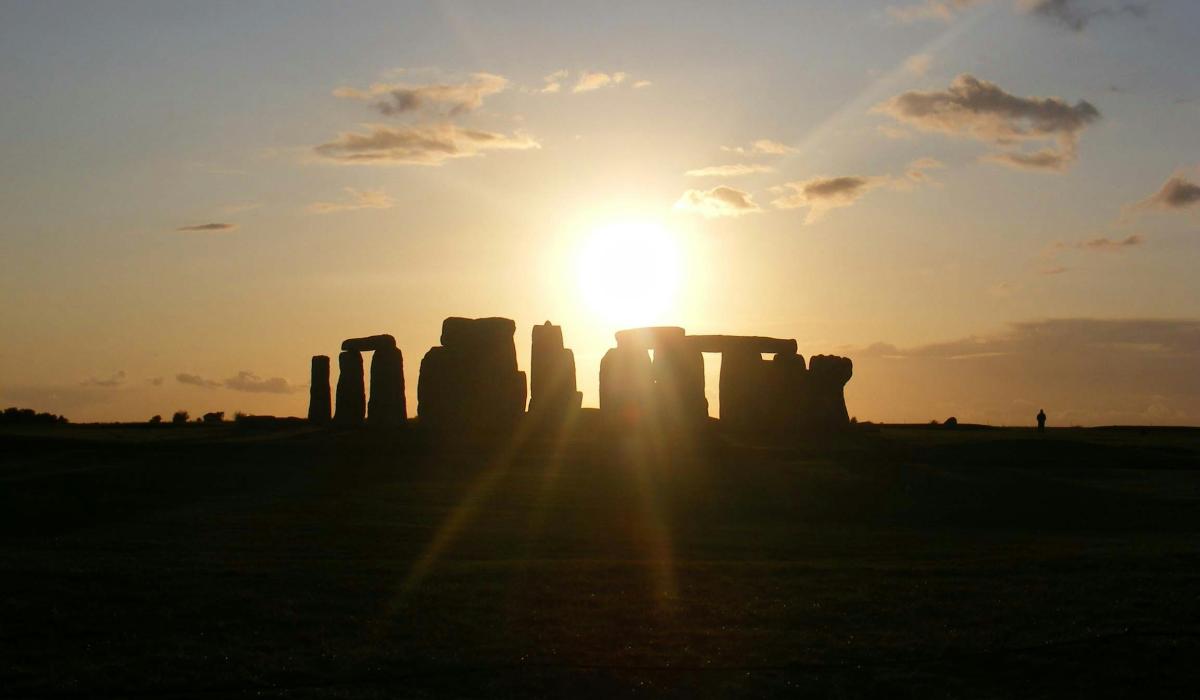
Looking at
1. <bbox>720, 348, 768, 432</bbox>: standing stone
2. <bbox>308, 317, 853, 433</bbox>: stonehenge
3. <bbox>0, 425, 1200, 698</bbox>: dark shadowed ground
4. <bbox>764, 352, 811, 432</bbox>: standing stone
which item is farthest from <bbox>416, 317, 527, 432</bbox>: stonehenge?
<bbox>0, 425, 1200, 698</bbox>: dark shadowed ground

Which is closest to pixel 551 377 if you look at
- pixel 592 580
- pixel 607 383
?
Result: pixel 607 383

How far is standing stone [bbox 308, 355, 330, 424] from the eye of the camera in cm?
4859

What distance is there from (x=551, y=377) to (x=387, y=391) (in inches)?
222

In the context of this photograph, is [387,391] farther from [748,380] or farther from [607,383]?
[748,380]

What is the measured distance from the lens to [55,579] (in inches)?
614

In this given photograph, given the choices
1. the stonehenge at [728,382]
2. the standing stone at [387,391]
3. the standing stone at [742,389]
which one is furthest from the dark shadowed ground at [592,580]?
the standing stone at [742,389]

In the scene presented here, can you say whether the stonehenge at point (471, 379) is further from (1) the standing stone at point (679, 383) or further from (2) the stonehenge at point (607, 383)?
(1) the standing stone at point (679, 383)

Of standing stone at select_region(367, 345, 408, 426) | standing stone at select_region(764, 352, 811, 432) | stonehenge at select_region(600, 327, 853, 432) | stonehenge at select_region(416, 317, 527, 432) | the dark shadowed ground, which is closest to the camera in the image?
the dark shadowed ground

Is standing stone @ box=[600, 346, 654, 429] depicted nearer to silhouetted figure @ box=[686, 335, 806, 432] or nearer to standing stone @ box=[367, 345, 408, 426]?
silhouetted figure @ box=[686, 335, 806, 432]

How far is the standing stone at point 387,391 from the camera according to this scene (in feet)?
148

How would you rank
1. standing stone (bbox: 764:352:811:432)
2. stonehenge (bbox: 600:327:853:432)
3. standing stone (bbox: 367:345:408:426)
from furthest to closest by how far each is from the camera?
standing stone (bbox: 764:352:811:432)
stonehenge (bbox: 600:327:853:432)
standing stone (bbox: 367:345:408:426)

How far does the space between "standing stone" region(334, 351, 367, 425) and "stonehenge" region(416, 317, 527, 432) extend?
3353 mm

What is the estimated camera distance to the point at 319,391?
160ft

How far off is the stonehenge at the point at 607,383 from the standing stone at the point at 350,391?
35 mm
